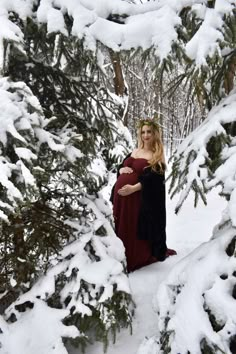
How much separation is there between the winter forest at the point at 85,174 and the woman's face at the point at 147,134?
0.86 metres

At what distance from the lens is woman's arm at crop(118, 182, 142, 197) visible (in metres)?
5.09

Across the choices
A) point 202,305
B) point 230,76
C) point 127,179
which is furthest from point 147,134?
point 202,305

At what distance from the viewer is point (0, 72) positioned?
4.41m

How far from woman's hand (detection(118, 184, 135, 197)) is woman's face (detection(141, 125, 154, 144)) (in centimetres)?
60

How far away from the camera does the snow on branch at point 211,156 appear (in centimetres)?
309

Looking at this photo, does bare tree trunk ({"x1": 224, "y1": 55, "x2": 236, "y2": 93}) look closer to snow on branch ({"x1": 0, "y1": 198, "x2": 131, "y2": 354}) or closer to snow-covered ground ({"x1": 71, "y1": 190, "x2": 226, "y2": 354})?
snow on branch ({"x1": 0, "y1": 198, "x2": 131, "y2": 354})

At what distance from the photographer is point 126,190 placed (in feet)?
16.8

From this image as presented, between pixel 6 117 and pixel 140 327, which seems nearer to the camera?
pixel 6 117

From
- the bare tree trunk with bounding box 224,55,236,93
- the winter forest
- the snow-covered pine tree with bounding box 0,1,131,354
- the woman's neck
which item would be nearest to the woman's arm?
the snow-covered pine tree with bounding box 0,1,131,354

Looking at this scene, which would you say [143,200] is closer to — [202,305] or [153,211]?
[153,211]

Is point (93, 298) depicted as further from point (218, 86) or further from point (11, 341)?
point (218, 86)

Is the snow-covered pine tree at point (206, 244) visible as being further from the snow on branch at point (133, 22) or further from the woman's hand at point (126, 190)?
the woman's hand at point (126, 190)

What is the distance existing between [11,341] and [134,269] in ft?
6.33

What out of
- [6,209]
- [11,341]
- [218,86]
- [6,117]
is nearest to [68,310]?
[11,341]
